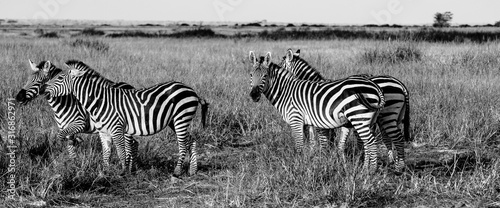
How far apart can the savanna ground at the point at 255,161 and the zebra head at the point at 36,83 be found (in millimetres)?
615

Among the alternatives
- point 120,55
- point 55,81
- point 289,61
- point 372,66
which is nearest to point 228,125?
point 289,61

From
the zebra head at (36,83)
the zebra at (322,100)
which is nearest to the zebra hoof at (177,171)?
the zebra at (322,100)

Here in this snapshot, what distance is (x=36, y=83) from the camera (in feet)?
18.4

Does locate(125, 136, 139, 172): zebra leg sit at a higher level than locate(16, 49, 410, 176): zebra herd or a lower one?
lower

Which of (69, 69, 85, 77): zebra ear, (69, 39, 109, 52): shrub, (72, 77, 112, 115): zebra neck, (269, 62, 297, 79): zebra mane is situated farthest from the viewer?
(69, 39, 109, 52): shrub

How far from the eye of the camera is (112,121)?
18.0ft

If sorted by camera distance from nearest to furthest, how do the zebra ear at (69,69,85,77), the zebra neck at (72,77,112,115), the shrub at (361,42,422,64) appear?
the zebra ear at (69,69,85,77), the zebra neck at (72,77,112,115), the shrub at (361,42,422,64)

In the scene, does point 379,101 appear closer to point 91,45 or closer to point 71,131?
point 71,131

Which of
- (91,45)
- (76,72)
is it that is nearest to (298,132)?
(76,72)

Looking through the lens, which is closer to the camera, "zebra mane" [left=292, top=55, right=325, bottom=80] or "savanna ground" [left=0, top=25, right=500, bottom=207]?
"savanna ground" [left=0, top=25, right=500, bottom=207]

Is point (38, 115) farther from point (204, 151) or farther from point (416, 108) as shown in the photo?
point (416, 108)

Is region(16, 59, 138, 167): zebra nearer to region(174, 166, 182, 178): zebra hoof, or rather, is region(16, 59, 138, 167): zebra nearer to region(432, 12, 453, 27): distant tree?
region(174, 166, 182, 178): zebra hoof

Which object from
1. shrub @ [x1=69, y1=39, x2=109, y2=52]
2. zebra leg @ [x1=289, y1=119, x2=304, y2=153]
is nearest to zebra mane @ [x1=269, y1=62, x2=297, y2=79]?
zebra leg @ [x1=289, y1=119, x2=304, y2=153]

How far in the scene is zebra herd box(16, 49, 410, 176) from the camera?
532 centimetres
